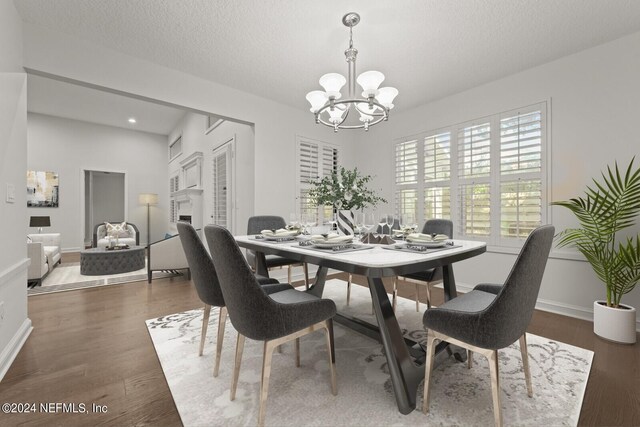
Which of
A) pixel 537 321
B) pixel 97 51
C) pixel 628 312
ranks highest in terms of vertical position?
pixel 97 51

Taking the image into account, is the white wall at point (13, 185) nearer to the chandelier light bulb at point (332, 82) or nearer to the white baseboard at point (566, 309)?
the chandelier light bulb at point (332, 82)

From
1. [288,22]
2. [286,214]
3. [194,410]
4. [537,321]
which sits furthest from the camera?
[286,214]

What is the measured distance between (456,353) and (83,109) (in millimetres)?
8412

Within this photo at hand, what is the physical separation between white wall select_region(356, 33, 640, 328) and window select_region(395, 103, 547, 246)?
0.15m

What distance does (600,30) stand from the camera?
2.49m

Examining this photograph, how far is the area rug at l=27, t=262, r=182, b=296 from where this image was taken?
12.1 feet

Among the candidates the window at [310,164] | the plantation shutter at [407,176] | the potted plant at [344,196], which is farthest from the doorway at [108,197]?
the potted plant at [344,196]

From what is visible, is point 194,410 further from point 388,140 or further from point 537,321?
point 388,140

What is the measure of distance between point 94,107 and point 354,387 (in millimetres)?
7744

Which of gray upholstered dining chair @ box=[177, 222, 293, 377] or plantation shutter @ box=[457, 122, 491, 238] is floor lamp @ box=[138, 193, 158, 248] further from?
plantation shutter @ box=[457, 122, 491, 238]

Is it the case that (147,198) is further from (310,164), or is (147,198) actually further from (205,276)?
(205,276)

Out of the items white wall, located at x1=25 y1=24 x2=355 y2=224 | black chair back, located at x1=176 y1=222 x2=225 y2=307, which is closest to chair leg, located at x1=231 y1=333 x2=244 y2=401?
black chair back, located at x1=176 y1=222 x2=225 y2=307

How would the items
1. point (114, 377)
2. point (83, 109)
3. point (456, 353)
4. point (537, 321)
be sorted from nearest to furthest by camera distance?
point (114, 377)
point (456, 353)
point (537, 321)
point (83, 109)

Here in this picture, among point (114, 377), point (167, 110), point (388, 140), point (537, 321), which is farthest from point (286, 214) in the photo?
point (167, 110)
